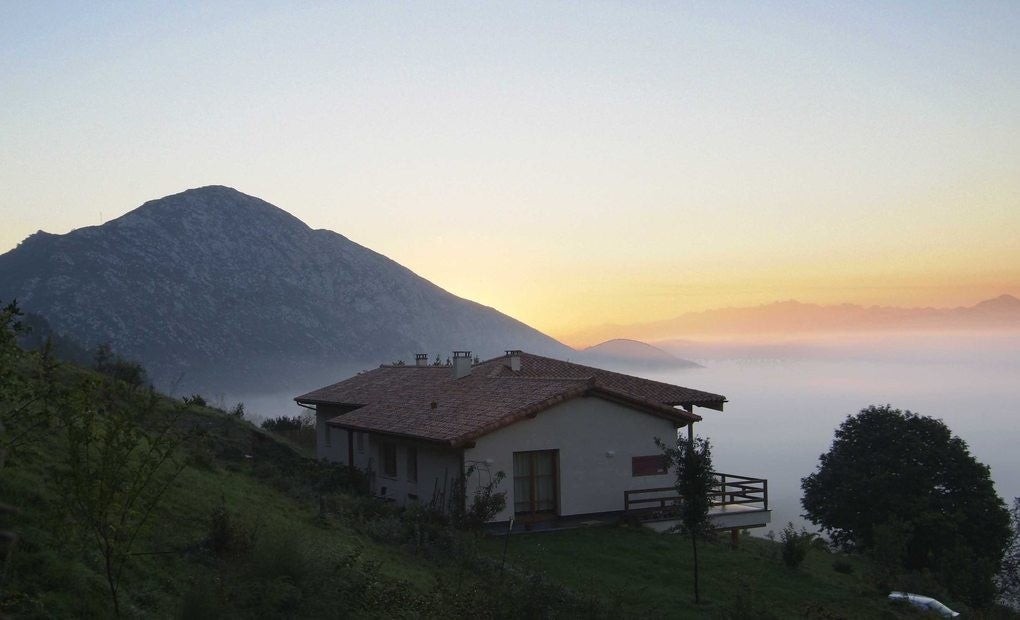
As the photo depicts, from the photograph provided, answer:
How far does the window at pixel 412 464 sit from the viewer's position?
2772cm

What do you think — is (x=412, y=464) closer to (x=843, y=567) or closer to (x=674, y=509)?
(x=674, y=509)

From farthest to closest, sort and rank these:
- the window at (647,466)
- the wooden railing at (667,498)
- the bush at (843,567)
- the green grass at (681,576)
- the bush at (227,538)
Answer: the window at (647,466) < the wooden railing at (667,498) < the bush at (843,567) < the green grass at (681,576) < the bush at (227,538)

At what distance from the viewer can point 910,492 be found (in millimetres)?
38406

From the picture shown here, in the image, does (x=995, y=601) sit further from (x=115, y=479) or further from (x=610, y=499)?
(x=115, y=479)

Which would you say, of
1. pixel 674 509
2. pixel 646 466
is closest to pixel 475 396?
pixel 646 466

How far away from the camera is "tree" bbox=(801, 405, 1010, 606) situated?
3675 cm

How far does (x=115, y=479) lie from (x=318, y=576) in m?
4.71

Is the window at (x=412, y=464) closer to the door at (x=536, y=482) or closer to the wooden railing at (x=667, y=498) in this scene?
the door at (x=536, y=482)

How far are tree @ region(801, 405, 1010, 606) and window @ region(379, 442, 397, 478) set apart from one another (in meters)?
20.3

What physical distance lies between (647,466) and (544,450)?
370cm

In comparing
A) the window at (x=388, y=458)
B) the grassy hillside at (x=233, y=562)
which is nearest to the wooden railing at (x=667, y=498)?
the grassy hillside at (x=233, y=562)

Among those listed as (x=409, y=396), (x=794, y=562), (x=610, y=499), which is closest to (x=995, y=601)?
(x=794, y=562)

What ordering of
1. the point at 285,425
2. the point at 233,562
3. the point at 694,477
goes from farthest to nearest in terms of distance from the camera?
the point at 285,425
the point at 694,477
the point at 233,562

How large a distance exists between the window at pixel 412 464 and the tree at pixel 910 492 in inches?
787
